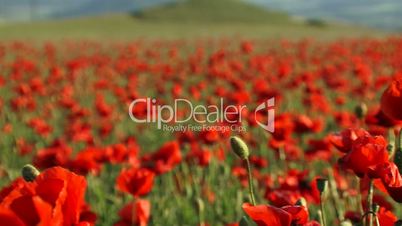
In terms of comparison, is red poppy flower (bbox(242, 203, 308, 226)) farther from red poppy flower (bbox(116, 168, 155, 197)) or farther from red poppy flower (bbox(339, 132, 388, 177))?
red poppy flower (bbox(116, 168, 155, 197))

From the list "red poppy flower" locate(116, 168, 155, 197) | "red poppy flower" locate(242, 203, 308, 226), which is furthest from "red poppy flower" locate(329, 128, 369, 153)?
"red poppy flower" locate(116, 168, 155, 197)

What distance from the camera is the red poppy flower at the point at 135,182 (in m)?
2.17

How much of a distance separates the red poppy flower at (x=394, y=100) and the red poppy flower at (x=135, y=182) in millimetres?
1028

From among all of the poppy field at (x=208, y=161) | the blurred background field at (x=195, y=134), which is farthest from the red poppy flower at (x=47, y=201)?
the blurred background field at (x=195, y=134)

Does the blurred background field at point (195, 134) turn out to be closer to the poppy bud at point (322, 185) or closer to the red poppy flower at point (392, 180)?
the poppy bud at point (322, 185)

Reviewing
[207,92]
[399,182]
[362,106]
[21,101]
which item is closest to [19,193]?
[399,182]

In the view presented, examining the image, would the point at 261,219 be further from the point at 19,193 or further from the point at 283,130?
the point at 283,130

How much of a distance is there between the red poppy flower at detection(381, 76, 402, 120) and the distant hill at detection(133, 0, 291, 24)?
5085cm

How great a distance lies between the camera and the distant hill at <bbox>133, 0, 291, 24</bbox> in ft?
178

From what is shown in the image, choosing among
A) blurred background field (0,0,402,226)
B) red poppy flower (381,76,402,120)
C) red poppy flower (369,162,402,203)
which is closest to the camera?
red poppy flower (369,162,402,203)

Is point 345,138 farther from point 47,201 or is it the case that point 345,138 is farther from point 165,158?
point 165,158

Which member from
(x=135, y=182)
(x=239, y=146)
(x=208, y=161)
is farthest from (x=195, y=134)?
(x=239, y=146)

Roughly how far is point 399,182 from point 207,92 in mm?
6953

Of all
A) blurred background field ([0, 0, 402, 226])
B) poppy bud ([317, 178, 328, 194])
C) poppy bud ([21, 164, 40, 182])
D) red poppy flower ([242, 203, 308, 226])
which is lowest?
blurred background field ([0, 0, 402, 226])
